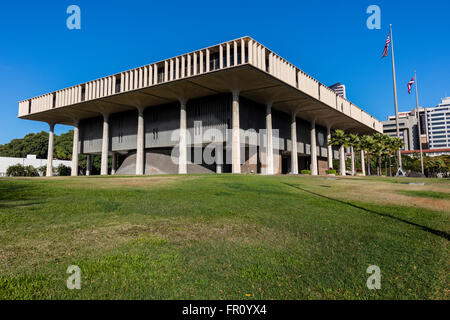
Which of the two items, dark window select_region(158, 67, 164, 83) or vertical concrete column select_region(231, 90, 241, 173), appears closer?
vertical concrete column select_region(231, 90, 241, 173)

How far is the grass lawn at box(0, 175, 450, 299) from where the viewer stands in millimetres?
3721

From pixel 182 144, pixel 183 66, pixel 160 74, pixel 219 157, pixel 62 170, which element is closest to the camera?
pixel 183 66

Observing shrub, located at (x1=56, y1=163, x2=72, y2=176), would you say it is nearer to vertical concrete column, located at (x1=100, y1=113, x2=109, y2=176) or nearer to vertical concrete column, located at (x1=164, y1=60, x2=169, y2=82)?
vertical concrete column, located at (x1=100, y1=113, x2=109, y2=176)

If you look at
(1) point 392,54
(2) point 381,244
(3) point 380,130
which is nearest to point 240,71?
(2) point 381,244

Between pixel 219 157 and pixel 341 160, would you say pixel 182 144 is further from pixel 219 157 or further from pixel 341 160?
pixel 341 160

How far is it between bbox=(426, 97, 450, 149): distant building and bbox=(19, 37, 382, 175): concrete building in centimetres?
14809

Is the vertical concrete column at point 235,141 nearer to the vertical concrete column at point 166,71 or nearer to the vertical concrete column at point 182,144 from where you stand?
the vertical concrete column at point 182,144

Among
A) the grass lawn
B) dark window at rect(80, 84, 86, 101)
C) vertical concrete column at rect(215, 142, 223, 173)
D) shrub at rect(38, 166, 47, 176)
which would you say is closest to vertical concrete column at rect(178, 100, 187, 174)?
vertical concrete column at rect(215, 142, 223, 173)

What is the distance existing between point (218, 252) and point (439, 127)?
669ft

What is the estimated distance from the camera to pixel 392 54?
46219 mm

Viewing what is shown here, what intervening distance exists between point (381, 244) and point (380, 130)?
75448 mm

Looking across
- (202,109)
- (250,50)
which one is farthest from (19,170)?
(250,50)

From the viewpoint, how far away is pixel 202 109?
39.2 meters
